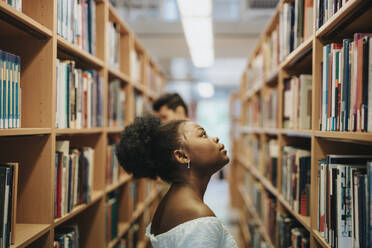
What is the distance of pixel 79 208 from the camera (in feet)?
5.66

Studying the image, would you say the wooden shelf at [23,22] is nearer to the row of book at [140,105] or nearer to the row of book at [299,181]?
the row of book at [299,181]

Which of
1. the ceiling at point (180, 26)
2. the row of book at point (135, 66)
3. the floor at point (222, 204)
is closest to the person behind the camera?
the row of book at point (135, 66)

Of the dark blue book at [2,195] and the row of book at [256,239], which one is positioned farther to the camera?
the row of book at [256,239]

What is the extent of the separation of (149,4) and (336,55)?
4352mm

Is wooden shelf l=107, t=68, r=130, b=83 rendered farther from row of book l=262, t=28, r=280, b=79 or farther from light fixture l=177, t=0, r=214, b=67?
row of book l=262, t=28, r=280, b=79

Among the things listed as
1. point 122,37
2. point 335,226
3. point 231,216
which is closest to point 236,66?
point 231,216

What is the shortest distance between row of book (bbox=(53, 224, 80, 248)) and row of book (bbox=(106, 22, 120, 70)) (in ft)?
3.67

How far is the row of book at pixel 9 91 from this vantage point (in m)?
1.12

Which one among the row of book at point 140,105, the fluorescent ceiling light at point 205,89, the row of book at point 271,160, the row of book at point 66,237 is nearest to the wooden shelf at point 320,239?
the row of book at point 271,160

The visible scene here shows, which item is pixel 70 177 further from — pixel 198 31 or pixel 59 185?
pixel 198 31

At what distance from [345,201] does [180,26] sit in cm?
401

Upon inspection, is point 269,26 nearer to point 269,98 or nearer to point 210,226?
point 269,98

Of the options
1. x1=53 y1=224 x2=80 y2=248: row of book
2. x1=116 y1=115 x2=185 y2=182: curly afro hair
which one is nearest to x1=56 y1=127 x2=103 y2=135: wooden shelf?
x1=116 y1=115 x2=185 y2=182: curly afro hair

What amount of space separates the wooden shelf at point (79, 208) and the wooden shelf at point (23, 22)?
804 millimetres
